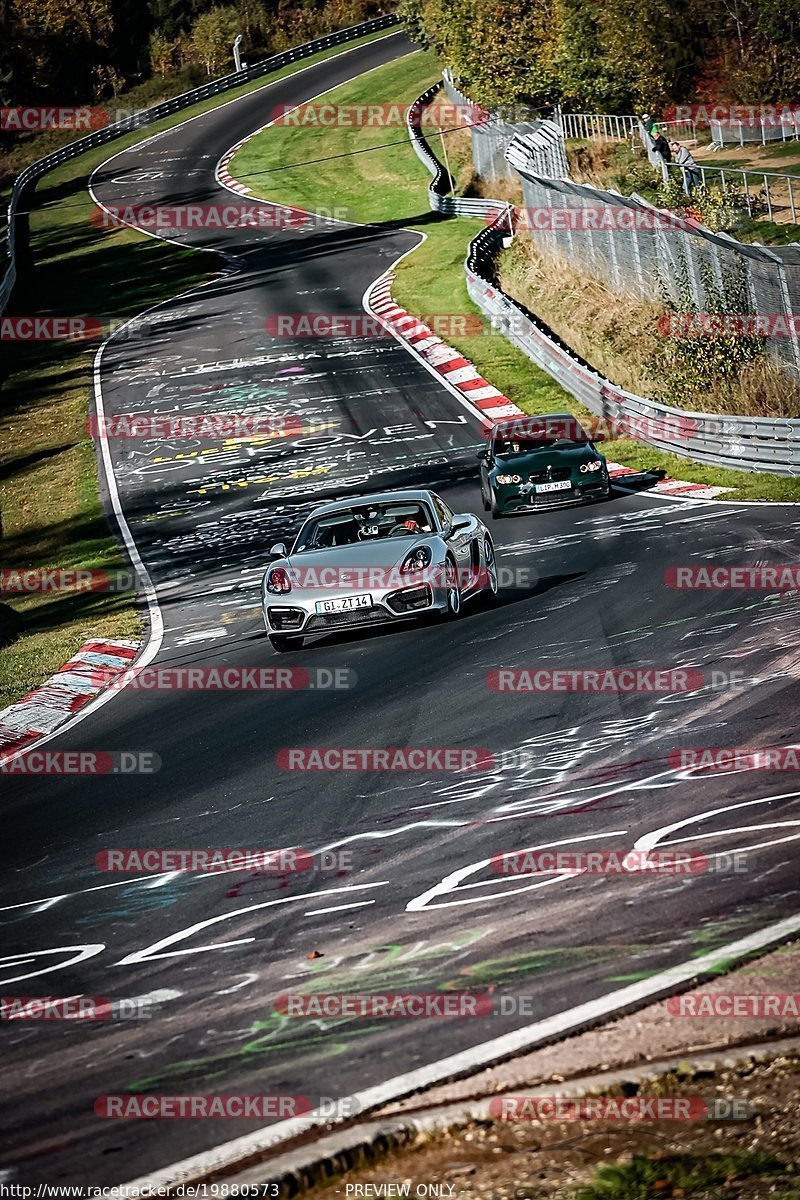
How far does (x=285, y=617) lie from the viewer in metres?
13.7

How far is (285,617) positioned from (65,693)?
2.57 m

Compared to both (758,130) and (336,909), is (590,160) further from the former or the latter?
(336,909)

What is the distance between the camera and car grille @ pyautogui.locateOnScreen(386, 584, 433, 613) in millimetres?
13391

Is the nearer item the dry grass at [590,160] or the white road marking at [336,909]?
the white road marking at [336,909]

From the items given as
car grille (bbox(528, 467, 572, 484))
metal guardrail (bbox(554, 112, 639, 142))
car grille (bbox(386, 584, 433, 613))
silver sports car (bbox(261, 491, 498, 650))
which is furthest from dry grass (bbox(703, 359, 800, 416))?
metal guardrail (bbox(554, 112, 639, 142))

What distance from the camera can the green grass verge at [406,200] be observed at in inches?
944

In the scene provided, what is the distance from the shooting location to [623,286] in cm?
3077

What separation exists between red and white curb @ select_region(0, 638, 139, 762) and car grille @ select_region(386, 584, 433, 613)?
10.3 feet

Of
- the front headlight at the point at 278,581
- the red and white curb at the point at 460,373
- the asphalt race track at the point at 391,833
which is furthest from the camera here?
the red and white curb at the point at 460,373

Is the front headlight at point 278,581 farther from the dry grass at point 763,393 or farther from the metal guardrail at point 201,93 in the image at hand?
the metal guardrail at point 201,93

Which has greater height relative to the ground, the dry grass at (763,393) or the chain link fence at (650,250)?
the chain link fence at (650,250)

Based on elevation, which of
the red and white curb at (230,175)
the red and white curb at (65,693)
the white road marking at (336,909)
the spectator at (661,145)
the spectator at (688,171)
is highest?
the red and white curb at (230,175)

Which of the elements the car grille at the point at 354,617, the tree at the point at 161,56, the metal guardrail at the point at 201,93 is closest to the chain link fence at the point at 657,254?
the car grille at the point at 354,617

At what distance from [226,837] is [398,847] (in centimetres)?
122
